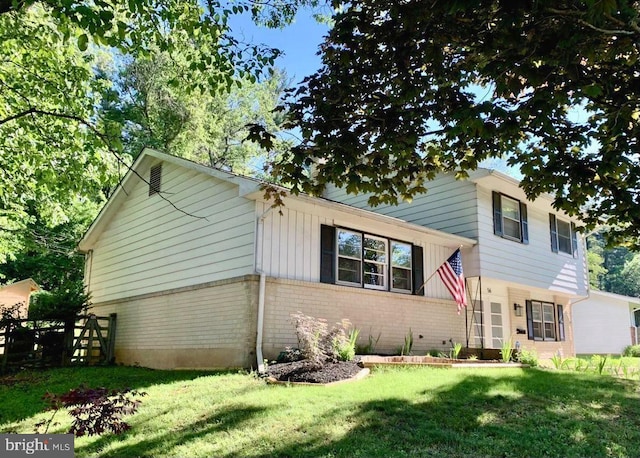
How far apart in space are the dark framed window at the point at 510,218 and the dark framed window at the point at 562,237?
2.05 m

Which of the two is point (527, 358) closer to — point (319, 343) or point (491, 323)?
point (491, 323)

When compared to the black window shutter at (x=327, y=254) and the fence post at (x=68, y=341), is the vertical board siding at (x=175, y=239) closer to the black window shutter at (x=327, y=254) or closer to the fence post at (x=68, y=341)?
the fence post at (x=68, y=341)

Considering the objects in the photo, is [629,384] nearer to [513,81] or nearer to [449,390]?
[449,390]

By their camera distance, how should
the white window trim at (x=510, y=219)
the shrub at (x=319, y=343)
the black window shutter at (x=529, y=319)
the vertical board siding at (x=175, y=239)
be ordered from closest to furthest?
the shrub at (x=319, y=343) → the vertical board siding at (x=175, y=239) → the white window trim at (x=510, y=219) → the black window shutter at (x=529, y=319)

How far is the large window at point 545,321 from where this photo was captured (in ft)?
59.9

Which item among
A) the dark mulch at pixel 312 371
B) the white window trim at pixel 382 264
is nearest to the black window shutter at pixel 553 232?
the white window trim at pixel 382 264

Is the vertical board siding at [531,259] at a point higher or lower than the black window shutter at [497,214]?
lower

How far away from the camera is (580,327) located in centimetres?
2747

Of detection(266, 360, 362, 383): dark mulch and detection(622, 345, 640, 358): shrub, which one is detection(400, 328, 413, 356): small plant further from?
detection(622, 345, 640, 358): shrub

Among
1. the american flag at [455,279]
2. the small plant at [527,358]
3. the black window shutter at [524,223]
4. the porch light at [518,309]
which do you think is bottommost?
the small plant at [527,358]

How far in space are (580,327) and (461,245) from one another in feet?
54.2

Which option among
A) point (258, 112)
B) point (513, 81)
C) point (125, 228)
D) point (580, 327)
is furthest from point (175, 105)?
point (580, 327)

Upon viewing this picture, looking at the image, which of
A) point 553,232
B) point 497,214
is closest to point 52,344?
point 497,214

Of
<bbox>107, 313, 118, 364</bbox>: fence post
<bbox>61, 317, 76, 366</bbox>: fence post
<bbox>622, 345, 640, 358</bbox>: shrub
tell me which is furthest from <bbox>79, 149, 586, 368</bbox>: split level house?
<bbox>622, 345, 640, 358</bbox>: shrub
